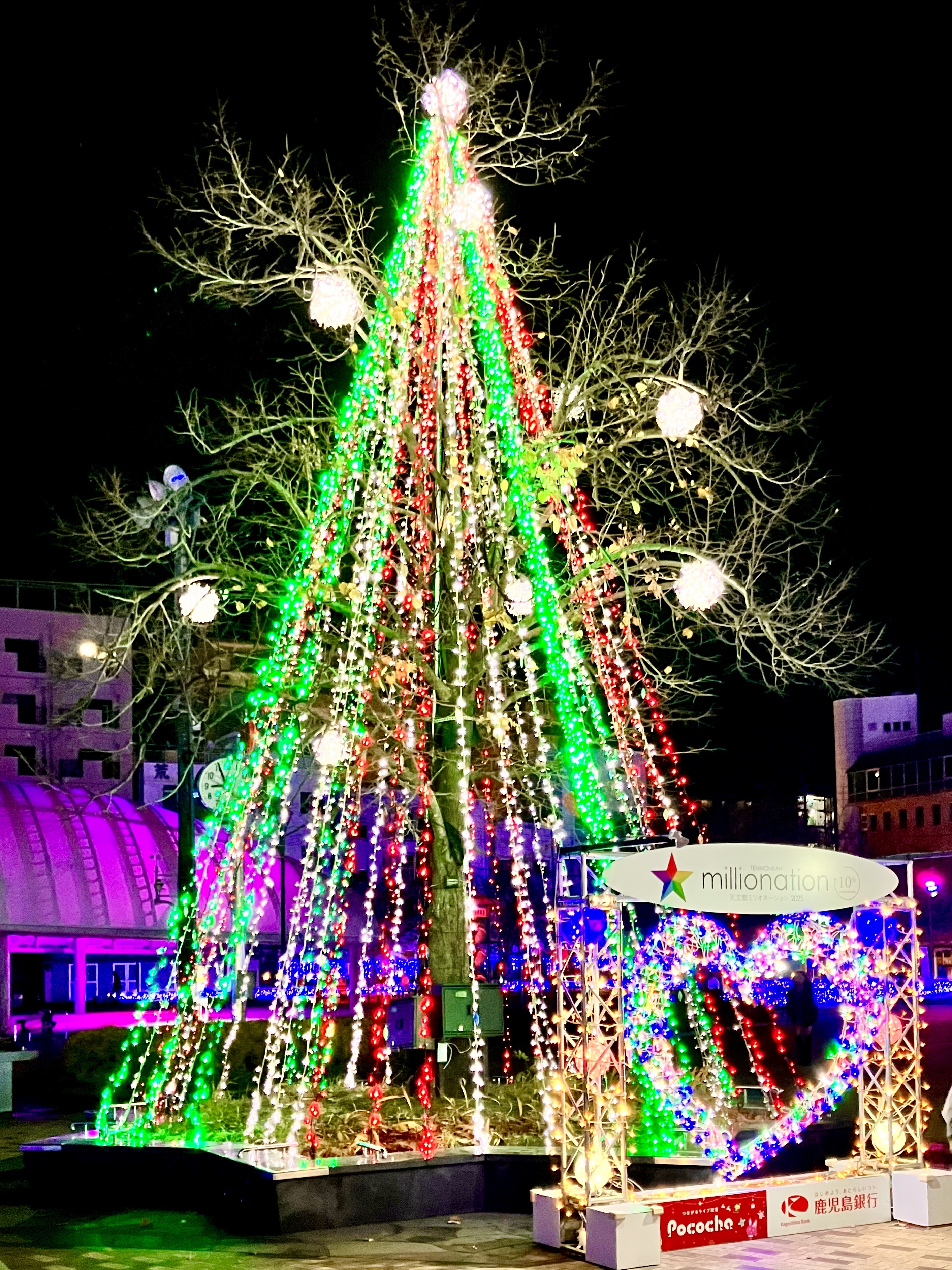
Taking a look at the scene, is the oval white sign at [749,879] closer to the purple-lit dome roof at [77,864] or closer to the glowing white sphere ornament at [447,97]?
the glowing white sphere ornament at [447,97]

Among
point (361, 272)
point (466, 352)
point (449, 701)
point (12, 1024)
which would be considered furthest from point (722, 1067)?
point (12, 1024)

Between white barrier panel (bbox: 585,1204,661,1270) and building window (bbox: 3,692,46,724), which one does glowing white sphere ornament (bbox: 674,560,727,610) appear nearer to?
white barrier panel (bbox: 585,1204,661,1270)

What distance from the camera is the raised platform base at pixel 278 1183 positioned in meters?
11.5

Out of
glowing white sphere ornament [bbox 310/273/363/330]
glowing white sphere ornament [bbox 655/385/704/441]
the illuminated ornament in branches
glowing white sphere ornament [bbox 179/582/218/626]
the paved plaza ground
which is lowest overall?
the paved plaza ground

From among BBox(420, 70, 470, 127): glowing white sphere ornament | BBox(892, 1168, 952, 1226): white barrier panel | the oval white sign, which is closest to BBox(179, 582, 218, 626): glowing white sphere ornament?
BBox(420, 70, 470, 127): glowing white sphere ornament

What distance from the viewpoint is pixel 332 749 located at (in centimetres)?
1508

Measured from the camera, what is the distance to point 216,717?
19188mm

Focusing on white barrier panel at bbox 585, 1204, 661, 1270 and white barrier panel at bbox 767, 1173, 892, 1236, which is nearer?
Result: white barrier panel at bbox 585, 1204, 661, 1270

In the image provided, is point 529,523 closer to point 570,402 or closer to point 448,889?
point 570,402

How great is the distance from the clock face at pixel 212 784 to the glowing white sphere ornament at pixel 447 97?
9.27 m

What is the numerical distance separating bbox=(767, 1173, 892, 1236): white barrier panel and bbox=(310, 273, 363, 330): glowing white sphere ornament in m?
8.55

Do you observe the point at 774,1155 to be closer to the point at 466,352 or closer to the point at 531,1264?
the point at 531,1264

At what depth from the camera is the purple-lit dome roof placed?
110ft

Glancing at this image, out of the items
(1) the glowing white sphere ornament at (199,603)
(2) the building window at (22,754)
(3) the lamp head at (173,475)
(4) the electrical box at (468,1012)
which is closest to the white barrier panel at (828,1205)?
(4) the electrical box at (468,1012)
